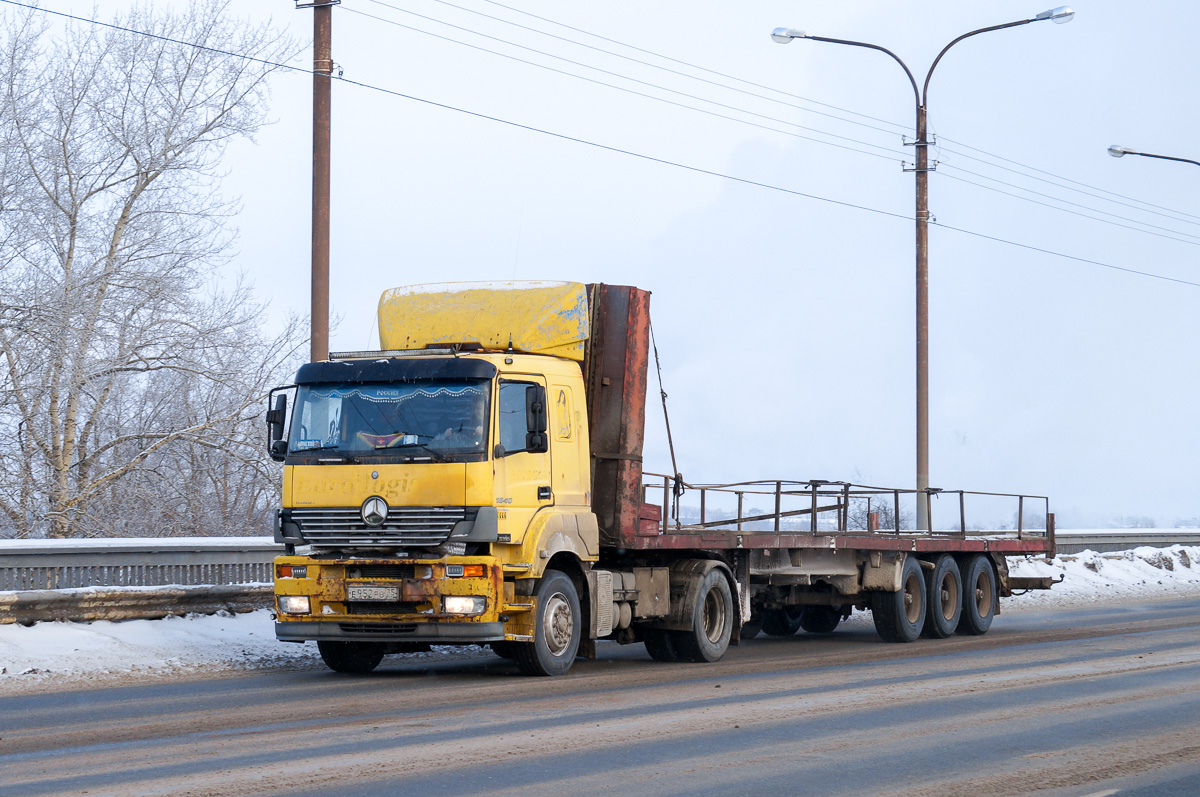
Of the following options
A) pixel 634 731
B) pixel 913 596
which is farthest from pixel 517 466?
pixel 913 596

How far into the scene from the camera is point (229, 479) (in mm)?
23203

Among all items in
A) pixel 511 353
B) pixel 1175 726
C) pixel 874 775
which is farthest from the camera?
pixel 511 353

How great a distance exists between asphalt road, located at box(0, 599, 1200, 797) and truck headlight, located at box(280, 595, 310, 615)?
632 mm

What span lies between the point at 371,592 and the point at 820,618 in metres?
9.38

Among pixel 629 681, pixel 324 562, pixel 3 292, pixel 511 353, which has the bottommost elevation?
pixel 629 681

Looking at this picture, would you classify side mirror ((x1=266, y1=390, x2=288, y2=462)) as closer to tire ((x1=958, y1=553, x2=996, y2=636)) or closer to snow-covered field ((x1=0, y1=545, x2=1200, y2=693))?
snow-covered field ((x1=0, y1=545, x2=1200, y2=693))

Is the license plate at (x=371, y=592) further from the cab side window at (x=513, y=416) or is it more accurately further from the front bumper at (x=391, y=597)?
the cab side window at (x=513, y=416)

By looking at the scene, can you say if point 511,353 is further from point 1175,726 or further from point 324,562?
point 1175,726

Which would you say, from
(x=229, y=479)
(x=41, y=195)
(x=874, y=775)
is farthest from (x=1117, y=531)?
(x=874, y=775)

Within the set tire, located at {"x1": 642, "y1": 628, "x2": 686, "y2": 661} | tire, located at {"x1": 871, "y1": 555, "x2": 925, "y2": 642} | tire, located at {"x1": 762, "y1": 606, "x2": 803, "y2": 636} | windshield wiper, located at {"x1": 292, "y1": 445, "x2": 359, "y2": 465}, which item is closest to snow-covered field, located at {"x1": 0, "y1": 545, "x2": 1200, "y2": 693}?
tire, located at {"x1": 642, "y1": 628, "x2": 686, "y2": 661}

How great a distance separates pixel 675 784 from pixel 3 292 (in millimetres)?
16982

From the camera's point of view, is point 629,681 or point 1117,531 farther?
point 1117,531

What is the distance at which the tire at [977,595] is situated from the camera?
Result: 19.7 metres

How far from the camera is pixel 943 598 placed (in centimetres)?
1947
